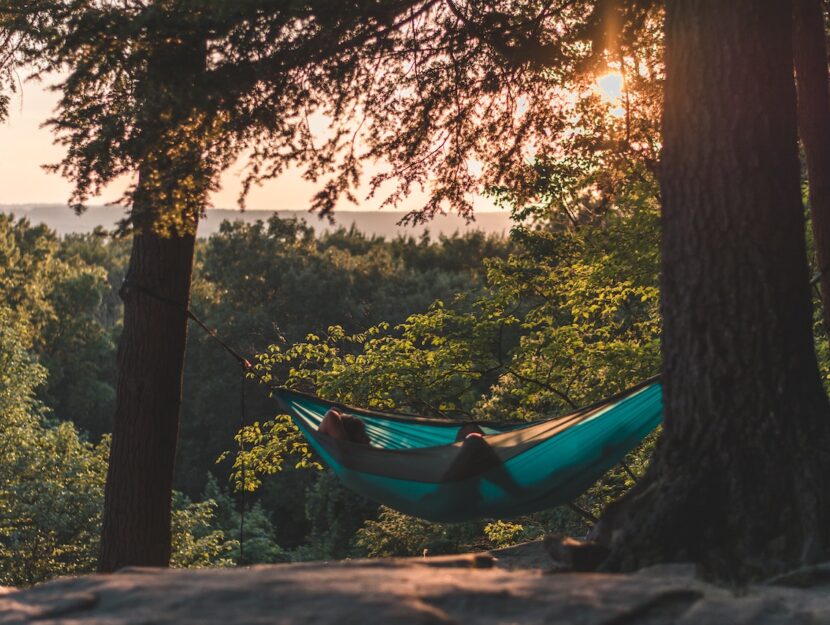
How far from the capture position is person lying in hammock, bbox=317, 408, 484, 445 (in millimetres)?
4438

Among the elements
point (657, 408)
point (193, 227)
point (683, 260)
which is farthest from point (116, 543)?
point (683, 260)

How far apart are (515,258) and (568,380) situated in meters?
1.26

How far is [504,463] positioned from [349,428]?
40.2 inches

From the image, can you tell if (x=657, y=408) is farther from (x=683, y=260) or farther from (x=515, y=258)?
(x=515, y=258)

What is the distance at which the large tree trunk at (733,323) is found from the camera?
2.77 meters

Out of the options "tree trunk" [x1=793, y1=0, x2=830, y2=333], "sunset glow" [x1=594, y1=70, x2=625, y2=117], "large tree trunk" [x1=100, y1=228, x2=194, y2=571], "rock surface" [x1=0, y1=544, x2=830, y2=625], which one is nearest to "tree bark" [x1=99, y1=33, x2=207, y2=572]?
"large tree trunk" [x1=100, y1=228, x2=194, y2=571]

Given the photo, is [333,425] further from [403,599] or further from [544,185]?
[403,599]

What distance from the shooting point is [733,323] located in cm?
290

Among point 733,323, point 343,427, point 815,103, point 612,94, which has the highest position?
point 612,94

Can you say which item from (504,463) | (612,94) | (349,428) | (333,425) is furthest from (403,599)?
(612,94)

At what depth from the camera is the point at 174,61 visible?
359cm

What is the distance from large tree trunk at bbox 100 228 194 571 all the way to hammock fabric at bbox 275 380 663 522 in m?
0.68

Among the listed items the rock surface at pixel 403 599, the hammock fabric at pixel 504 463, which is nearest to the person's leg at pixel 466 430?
the hammock fabric at pixel 504 463

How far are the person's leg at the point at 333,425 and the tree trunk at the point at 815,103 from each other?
7.95 feet
